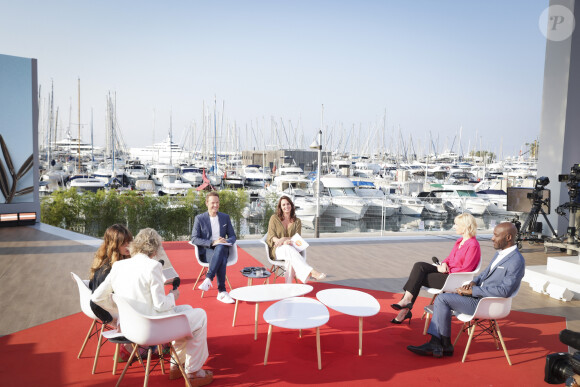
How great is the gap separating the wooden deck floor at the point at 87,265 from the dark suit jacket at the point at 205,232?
1.45m

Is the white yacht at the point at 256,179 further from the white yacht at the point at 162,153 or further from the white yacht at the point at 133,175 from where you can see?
the white yacht at the point at 162,153

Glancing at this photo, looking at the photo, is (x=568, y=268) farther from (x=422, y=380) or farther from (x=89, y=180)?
(x=89, y=180)

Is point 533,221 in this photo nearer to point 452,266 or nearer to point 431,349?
point 452,266

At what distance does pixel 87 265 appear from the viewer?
20.6 feet

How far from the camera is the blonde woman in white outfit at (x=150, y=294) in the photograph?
8.64 ft

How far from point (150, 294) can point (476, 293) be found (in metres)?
2.55

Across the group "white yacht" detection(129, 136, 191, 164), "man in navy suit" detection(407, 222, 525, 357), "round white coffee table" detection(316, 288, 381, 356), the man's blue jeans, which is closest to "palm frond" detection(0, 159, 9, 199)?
the man's blue jeans

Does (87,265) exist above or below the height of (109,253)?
below

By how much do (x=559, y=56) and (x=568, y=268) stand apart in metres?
5.06

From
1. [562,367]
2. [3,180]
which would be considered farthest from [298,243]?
[3,180]

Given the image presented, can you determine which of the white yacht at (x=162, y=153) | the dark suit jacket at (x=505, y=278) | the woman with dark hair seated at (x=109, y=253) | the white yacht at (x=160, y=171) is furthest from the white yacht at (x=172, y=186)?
the dark suit jacket at (x=505, y=278)

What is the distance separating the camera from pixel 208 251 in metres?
5.04

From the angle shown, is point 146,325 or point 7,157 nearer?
point 146,325

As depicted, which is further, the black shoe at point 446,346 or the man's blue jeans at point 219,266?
the man's blue jeans at point 219,266
